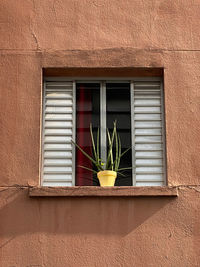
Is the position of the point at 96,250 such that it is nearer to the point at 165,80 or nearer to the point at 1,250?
the point at 1,250

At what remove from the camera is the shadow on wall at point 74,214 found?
7434 millimetres

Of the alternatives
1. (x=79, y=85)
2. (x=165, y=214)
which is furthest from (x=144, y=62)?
(x=165, y=214)

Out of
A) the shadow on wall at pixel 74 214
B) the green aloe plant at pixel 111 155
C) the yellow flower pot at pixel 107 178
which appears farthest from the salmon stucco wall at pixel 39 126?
the green aloe plant at pixel 111 155

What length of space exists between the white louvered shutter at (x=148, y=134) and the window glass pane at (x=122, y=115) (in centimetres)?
9

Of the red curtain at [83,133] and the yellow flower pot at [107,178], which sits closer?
the yellow flower pot at [107,178]

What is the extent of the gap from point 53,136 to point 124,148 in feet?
3.05

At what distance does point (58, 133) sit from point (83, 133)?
340mm

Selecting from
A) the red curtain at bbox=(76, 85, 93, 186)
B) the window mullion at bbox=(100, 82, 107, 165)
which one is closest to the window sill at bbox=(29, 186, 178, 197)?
the red curtain at bbox=(76, 85, 93, 186)

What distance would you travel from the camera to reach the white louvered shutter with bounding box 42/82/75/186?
26.2 feet

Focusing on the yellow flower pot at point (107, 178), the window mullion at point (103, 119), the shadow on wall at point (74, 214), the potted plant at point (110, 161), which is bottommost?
the shadow on wall at point (74, 214)

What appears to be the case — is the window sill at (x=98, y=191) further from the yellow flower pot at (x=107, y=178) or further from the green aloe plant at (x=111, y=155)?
the green aloe plant at (x=111, y=155)

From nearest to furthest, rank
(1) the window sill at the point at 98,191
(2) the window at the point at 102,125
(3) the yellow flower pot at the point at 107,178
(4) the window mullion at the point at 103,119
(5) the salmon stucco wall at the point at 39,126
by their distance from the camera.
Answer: (5) the salmon stucco wall at the point at 39,126 < (1) the window sill at the point at 98,191 < (3) the yellow flower pot at the point at 107,178 < (2) the window at the point at 102,125 < (4) the window mullion at the point at 103,119

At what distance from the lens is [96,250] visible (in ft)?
24.1

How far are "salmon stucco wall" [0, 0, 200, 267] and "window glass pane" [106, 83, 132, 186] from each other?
1.33ft
